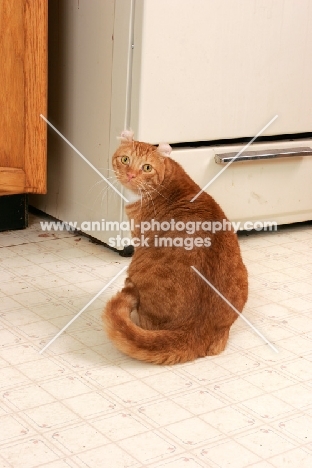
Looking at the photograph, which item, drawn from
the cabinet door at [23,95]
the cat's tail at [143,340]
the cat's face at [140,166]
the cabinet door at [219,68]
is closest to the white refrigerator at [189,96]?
the cabinet door at [219,68]

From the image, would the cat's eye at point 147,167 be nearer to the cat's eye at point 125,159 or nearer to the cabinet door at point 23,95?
the cat's eye at point 125,159

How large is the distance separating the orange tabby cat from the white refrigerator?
0.38 m

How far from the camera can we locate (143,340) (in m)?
1.36

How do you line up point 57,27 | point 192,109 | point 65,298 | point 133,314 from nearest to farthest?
point 133,314
point 65,298
point 192,109
point 57,27

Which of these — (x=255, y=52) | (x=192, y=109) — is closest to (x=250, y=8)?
(x=255, y=52)

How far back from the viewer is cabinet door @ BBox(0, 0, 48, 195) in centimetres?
177

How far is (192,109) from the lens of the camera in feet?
6.23

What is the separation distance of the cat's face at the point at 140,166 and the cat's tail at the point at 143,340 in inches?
9.5

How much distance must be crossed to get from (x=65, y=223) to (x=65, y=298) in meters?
0.51

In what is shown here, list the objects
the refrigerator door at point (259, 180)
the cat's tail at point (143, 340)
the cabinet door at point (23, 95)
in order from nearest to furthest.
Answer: the cat's tail at point (143, 340), the cabinet door at point (23, 95), the refrigerator door at point (259, 180)

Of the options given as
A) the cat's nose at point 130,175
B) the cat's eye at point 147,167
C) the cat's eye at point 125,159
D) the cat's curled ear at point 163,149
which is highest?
the cat's curled ear at point 163,149

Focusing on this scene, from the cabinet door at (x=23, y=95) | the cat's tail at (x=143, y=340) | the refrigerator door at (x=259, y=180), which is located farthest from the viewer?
the refrigerator door at (x=259, y=180)

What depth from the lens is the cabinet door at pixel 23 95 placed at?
1769mm

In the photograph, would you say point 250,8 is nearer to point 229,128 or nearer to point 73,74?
point 229,128
